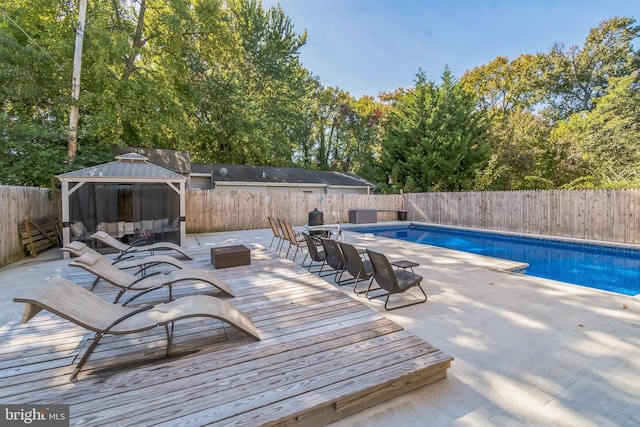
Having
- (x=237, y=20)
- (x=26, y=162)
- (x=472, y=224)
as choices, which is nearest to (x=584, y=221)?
(x=472, y=224)

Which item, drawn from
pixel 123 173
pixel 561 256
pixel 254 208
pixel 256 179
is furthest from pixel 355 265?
pixel 256 179

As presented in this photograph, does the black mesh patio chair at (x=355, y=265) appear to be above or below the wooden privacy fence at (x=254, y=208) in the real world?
→ below

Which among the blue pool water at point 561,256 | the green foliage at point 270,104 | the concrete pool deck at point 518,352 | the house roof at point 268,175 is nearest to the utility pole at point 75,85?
the green foliage at point 270,104

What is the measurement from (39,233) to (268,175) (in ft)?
40.0

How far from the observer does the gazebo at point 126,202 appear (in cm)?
790

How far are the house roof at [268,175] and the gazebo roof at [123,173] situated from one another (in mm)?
8033

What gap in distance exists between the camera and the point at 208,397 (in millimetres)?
1984

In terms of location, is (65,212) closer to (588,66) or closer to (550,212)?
(550,212)

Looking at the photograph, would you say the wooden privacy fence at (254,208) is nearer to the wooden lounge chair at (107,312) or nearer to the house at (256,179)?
the house at (256,179)

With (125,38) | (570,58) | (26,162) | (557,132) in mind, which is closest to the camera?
(26,162)

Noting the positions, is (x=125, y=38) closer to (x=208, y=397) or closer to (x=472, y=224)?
(x=208, y=397)

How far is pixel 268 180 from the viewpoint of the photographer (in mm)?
18500

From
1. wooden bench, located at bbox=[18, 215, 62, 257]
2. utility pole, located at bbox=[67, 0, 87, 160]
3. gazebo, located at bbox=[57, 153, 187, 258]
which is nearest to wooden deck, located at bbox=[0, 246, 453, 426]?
gazebo, located at bbox=[57, 153, 187, 258]

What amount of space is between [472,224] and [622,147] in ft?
29.4
